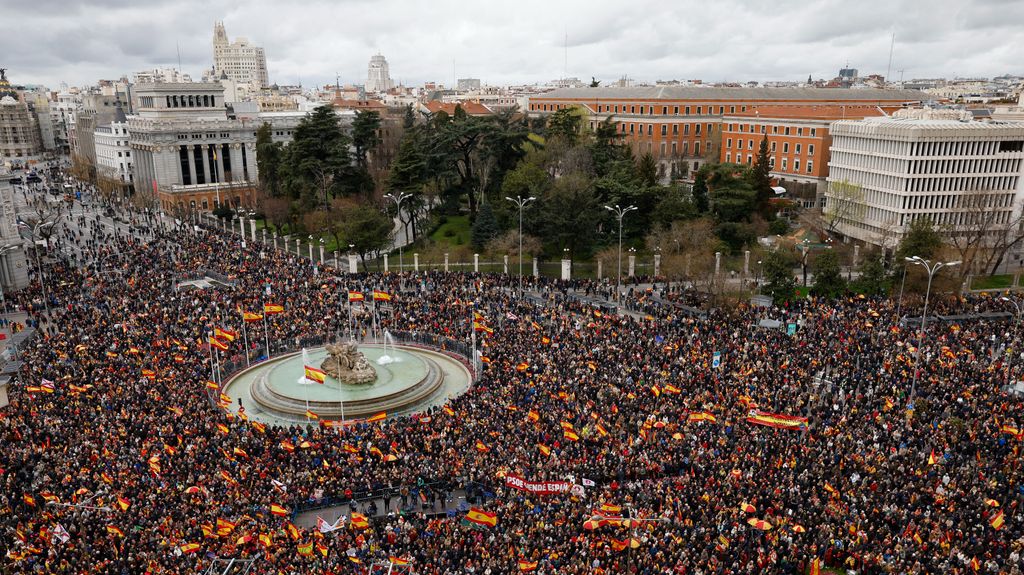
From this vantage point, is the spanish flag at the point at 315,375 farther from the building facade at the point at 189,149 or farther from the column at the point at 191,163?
Answer: the column at the point at 191,163

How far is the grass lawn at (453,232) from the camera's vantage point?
64062 millimetres

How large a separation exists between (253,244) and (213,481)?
41425mm

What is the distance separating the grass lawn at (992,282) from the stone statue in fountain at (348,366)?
43.0 m

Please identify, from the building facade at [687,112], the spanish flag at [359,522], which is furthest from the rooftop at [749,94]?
the spanish flag at [359,522]

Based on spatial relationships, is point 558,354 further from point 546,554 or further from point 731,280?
point 731,280

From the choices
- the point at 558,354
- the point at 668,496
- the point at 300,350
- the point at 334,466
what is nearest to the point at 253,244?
the point at 300,350

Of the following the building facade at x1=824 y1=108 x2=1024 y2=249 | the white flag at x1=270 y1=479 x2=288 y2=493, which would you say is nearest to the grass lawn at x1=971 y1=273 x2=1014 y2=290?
the building facade at x1=824 y1=108 x2=1024 y2=249

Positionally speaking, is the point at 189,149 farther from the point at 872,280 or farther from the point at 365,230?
the point at 872,280


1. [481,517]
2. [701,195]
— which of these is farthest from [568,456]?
[701,195]

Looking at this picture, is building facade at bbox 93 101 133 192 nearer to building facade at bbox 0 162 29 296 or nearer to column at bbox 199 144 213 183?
column at bbox 199 144 213 183

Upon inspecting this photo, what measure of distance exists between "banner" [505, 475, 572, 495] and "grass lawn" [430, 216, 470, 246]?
132 feet

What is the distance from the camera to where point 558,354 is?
112 ft

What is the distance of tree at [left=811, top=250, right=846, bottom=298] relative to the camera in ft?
154

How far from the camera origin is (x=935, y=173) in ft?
195
